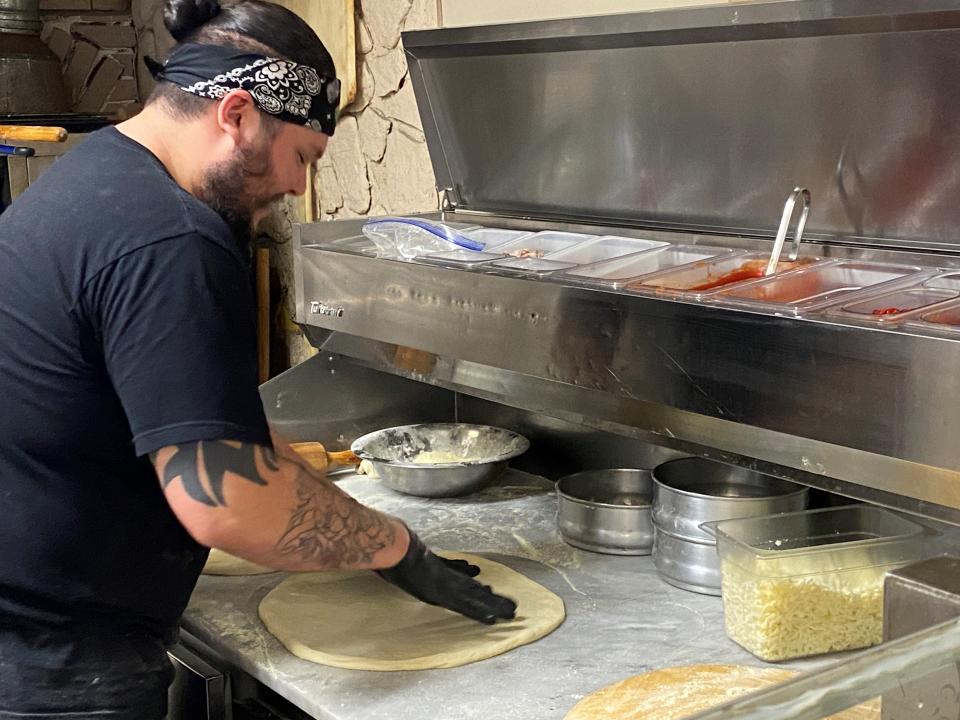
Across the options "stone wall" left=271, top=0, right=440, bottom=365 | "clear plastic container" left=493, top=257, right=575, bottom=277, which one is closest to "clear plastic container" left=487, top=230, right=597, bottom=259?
"clear plastic container" left=493, top=257, right=575, bottom=277

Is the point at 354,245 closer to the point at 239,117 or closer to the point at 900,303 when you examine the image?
the point at 239,117

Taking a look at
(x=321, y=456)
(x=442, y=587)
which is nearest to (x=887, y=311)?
(x=442, y=587)

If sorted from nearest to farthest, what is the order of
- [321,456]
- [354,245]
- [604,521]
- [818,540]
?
[818,540], [604,521], [354,245], [321,456]

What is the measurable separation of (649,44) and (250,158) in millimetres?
688

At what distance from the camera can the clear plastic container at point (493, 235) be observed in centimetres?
206

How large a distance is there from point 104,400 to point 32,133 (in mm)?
1932

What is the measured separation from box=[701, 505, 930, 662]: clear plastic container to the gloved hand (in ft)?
1.06

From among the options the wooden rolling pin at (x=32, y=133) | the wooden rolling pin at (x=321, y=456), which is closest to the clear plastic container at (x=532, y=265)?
the wooden rolling pin at (x=321, y=456)

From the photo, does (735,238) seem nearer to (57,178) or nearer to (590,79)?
(590,79)

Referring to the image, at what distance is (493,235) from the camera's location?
6.89 feet

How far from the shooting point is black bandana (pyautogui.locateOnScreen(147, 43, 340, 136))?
1348mm

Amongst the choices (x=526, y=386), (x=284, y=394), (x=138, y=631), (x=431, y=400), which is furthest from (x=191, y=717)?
(x=431, y=400)

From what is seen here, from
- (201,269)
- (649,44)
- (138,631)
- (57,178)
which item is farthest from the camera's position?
(649,44)

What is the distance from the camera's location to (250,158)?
1.39 metres
